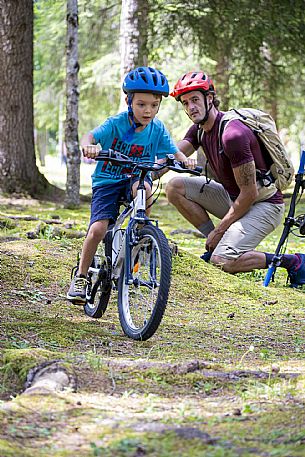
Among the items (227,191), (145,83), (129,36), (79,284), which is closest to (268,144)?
(227,191)

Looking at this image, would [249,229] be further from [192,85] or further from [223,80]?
[223,80]

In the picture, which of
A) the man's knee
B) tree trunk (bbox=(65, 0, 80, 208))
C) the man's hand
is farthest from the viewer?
tree trunk (bbox=(65, 0, 80, 208))

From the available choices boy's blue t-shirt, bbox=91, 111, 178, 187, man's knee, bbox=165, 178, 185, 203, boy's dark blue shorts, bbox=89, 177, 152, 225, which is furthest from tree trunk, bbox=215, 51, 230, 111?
boy's dark blue shorts, bbox=89, 177, 152, 225

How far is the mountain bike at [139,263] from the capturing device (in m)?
4.71

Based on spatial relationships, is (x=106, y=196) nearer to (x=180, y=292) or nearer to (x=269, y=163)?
(x=180, y=292)

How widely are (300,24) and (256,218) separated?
10.0m

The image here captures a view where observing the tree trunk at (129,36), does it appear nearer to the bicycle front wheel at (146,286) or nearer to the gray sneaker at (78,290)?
the gray sneaker at (78,290)

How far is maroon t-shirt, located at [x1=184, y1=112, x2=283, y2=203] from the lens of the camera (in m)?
7.30

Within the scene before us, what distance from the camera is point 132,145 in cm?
549

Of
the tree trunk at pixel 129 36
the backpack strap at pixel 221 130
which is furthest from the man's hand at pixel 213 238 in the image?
the tree trunk at pixel 129 36

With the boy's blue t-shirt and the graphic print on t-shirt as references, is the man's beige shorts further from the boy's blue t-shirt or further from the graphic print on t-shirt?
the graphic print on t-shirt

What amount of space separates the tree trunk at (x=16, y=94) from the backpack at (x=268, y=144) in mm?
6583

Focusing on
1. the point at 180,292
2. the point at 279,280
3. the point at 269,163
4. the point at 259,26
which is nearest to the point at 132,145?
the point at 180,292

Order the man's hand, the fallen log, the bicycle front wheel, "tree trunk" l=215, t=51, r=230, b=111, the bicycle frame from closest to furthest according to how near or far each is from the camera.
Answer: the fallen log, the bicycle front wheel, the bicycle frame, the man's hand, "tree trunk" l=215, t=51, r=230, b=111
